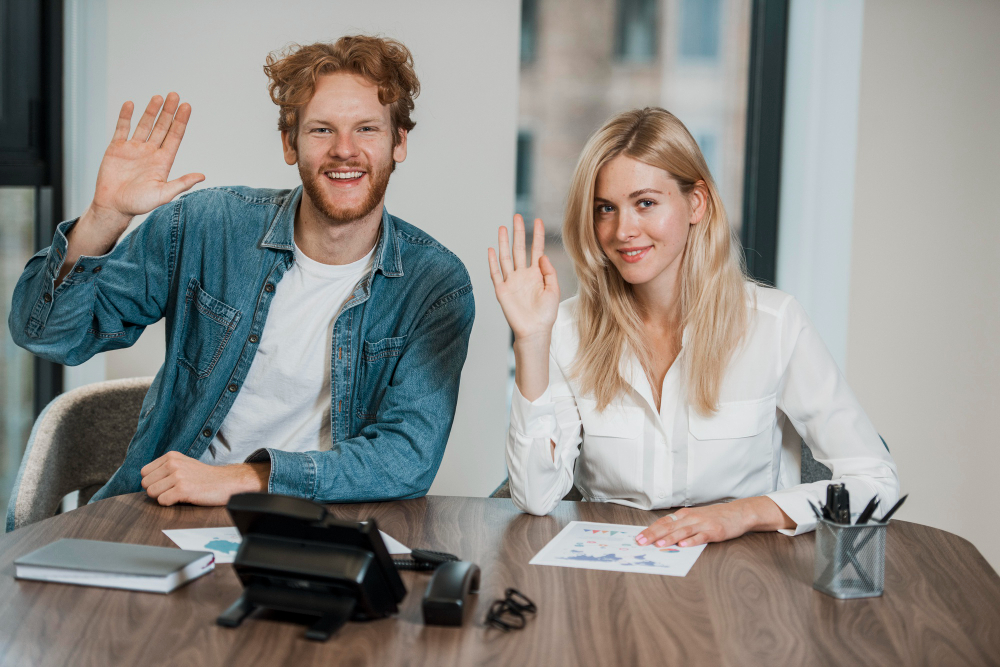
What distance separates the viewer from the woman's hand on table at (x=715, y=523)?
50.2 inches

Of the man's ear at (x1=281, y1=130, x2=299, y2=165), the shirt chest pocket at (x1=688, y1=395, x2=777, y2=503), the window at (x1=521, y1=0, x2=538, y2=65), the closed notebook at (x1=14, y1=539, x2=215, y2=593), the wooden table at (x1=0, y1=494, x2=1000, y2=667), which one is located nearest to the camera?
the wooden table at (x1=0, y1=494, x2=1000, y2=667)

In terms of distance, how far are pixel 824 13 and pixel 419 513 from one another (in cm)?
216

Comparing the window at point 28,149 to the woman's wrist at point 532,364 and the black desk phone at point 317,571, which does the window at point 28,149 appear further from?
the black desk phone at point 317,571

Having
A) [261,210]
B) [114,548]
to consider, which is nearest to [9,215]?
[261,210]

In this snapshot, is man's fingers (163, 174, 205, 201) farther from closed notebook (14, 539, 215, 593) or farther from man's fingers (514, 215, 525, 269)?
closed notebook (14, 539, 215, 593)

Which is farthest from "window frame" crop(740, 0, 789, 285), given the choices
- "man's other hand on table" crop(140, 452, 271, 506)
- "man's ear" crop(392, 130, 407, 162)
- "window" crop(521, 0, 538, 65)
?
"man's other hand on table" crop(140, 452, 271, 506)

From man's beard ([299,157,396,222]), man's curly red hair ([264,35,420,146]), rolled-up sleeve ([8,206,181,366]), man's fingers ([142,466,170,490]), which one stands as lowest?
A: man's fingers ([142,466,170,490])

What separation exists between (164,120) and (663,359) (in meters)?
1.14

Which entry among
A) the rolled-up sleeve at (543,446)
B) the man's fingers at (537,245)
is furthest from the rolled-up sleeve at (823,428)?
the man's fingers at (537,245)

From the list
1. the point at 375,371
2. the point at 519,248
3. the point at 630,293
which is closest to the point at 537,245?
the point at 519,248

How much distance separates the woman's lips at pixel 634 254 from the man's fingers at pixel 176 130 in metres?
0.93

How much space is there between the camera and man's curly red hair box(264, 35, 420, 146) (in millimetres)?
1800

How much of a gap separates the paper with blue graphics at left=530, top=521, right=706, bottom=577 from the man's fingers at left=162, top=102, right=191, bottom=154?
1.09m

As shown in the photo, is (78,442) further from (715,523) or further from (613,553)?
(715,523)
